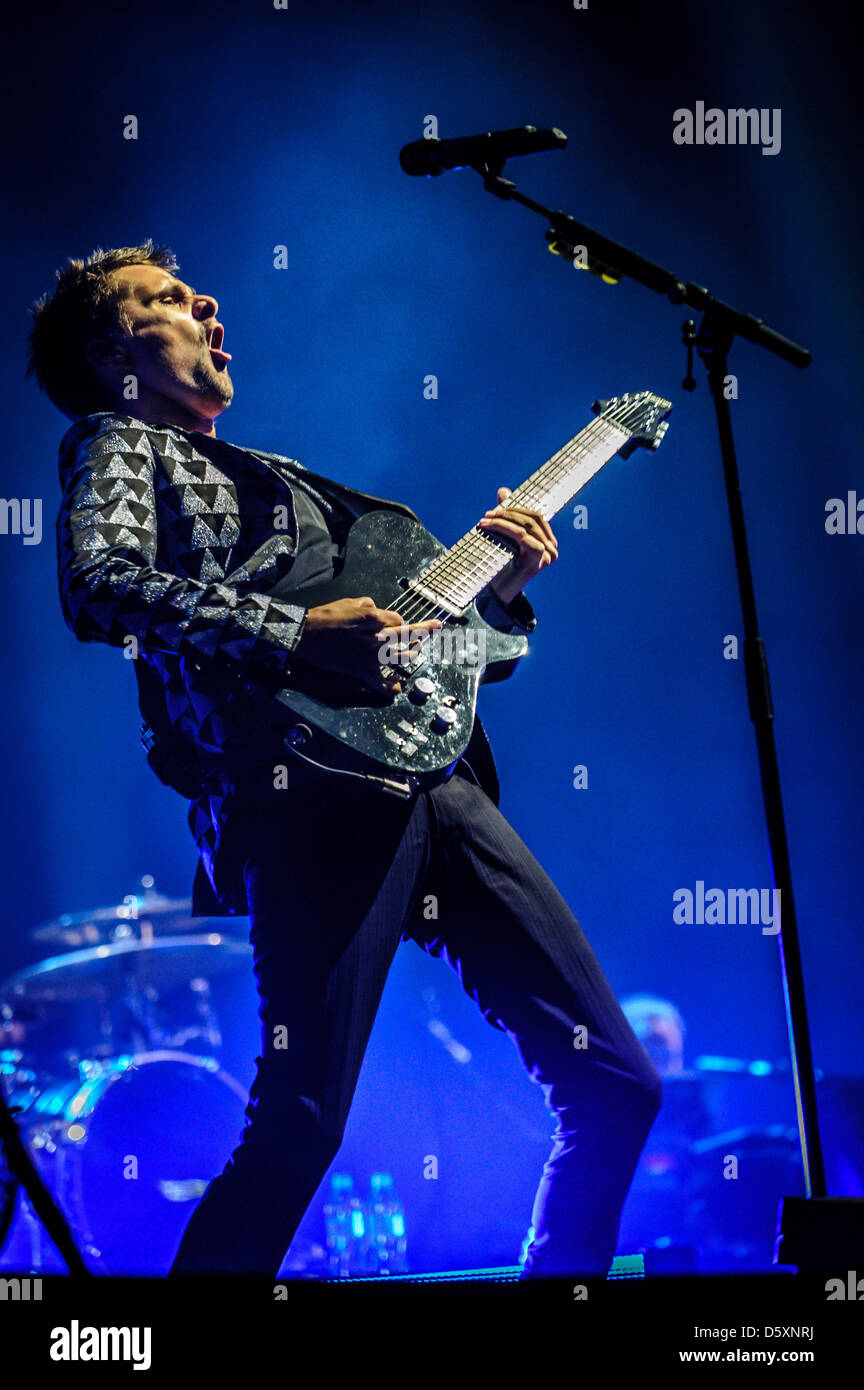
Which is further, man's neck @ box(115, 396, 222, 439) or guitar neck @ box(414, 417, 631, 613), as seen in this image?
man's neck @ box(115, 396, 222, 439)

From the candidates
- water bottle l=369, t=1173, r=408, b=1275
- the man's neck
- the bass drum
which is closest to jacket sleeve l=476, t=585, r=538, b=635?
the man's neck

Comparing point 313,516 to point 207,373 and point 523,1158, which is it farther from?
point 523,1158

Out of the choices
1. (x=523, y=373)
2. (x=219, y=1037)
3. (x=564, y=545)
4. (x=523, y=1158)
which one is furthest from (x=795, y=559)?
(x=219, y=1037)

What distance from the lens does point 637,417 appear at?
274 cm

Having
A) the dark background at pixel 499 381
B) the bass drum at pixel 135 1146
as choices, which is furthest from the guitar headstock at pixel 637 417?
the bass drum at pixel 135 1146

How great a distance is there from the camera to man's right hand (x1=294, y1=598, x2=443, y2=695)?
193 cm

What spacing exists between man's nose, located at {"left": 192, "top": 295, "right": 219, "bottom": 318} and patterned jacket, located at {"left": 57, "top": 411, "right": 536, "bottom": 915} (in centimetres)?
46

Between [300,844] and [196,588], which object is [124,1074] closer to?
[300,844]

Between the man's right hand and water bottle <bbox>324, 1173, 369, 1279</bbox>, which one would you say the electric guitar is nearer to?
the man's right hand

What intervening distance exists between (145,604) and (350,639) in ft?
1.17

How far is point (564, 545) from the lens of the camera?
4379 millimetres

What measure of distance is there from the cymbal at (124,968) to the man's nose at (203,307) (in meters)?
2.24

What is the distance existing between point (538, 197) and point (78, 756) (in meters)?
2.89

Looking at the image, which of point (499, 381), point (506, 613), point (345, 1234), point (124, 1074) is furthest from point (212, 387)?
point (345, 1234)
